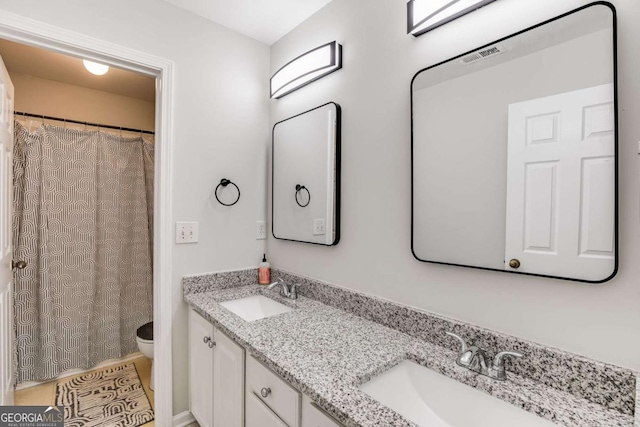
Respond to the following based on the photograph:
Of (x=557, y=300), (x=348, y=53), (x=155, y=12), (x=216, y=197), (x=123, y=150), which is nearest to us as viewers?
(x=557, y=300)

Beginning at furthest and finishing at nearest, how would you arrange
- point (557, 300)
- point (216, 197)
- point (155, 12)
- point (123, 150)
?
point (123, 150) < point (216, 197) < point (155, 12) < point (557, 300)

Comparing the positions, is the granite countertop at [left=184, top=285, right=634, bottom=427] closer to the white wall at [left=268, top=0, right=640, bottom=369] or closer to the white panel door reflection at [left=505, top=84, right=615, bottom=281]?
the white wall at [left=268, top=0, right=640, bottom=369]

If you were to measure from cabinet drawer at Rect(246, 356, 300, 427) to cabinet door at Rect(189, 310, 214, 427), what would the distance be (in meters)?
0.37

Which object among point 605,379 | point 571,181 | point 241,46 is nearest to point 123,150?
point 241,46

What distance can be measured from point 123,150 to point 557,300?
116 inches

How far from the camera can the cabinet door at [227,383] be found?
1252mm

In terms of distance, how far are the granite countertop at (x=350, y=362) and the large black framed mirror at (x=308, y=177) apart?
44 centimetres

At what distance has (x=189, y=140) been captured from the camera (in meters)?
1.75

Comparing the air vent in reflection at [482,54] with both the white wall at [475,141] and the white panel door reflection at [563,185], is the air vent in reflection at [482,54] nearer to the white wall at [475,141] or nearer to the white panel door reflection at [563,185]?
the white wall at [475,141]

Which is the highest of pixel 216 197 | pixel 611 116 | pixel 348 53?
pixel 348 53

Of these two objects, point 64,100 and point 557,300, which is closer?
point 557,300

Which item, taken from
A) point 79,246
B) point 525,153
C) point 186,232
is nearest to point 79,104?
point 79,246

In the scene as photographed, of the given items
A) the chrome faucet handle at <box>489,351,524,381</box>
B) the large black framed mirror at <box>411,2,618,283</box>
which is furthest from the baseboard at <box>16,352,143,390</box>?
the chrome faucet handle at <box>489,351,524,381</box>

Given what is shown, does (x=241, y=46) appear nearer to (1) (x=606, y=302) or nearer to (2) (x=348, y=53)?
(2) (x=348, y=53)
